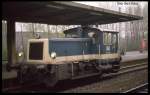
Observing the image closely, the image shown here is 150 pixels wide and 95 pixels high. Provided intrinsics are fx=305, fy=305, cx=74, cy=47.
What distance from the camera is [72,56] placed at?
13.6 m

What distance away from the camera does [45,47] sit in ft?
41.2

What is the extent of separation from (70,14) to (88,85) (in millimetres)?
3594

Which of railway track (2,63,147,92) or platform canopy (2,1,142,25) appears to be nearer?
platform canopy (2,1,142,25)

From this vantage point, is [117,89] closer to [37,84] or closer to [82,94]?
[82,94]

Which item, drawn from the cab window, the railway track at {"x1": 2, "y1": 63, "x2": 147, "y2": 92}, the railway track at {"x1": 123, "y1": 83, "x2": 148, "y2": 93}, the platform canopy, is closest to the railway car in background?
the cab window

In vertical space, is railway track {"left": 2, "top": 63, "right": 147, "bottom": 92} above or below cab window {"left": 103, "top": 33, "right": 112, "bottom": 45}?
below

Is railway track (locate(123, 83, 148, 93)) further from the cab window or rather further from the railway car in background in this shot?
the cab window

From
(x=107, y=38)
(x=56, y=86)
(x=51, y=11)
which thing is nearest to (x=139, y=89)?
(x=56, y=86)

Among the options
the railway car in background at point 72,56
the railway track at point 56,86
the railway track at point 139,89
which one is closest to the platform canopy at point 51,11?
the railway car in background at point 72,56

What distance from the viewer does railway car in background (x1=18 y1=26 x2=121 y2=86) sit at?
12.4 m

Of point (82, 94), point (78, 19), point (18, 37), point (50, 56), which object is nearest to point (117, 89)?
point (82, 94)

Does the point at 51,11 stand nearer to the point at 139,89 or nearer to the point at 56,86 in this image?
the point at 56,86

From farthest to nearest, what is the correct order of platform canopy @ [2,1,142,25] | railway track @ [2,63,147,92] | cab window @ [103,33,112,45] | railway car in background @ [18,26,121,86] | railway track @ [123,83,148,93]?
1. cab window @ [103,33,112,45]
2. railway car in background @ [18,26,121,86]
3. railway track @ [2,63,147,92]
4. platform canopy @ [2,1,142,25]
5. railway track @ [123,83,148,93]

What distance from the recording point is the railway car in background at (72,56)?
40.8ft
